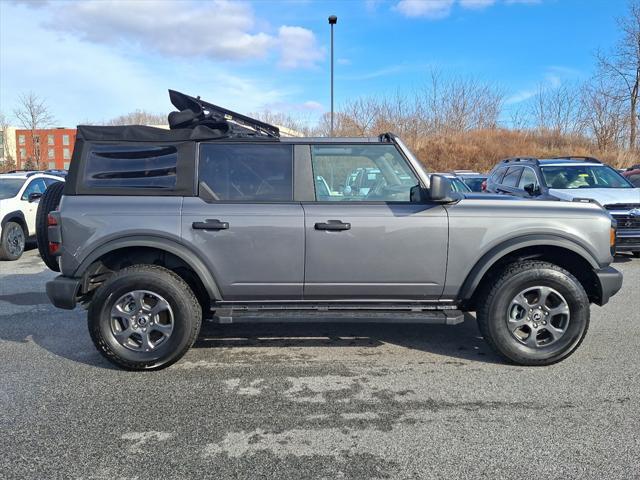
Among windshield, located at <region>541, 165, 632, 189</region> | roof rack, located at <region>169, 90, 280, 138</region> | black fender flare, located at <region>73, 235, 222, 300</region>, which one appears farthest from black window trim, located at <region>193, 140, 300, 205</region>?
windshield, located at <region>541, 165, 632, 189</region>

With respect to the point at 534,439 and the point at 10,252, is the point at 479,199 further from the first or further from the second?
the point at 10,252

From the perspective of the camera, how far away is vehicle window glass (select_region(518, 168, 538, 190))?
392 inches

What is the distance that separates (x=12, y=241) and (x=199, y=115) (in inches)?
283

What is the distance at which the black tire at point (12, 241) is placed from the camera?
9.25 meters

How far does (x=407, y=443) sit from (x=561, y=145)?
35.7 m

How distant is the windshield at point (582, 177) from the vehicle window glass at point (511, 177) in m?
0.95

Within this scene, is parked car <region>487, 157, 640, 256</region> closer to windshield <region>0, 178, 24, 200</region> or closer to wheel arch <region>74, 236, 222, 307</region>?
wheel arch <region>74, 236, 222, 307</region>

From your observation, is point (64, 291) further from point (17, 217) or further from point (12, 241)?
point (17, 217)

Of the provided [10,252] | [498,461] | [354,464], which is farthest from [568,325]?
[10,252]

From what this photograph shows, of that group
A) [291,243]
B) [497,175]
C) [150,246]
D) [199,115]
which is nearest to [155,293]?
[150,246]

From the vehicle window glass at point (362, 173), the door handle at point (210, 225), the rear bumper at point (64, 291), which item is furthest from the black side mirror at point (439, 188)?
the rear bumper at point (64, 291)

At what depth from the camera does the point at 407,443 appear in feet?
9.88

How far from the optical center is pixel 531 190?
9820mm

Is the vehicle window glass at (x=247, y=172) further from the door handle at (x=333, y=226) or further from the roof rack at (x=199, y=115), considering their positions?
the door handle at (x=333, y=226)
